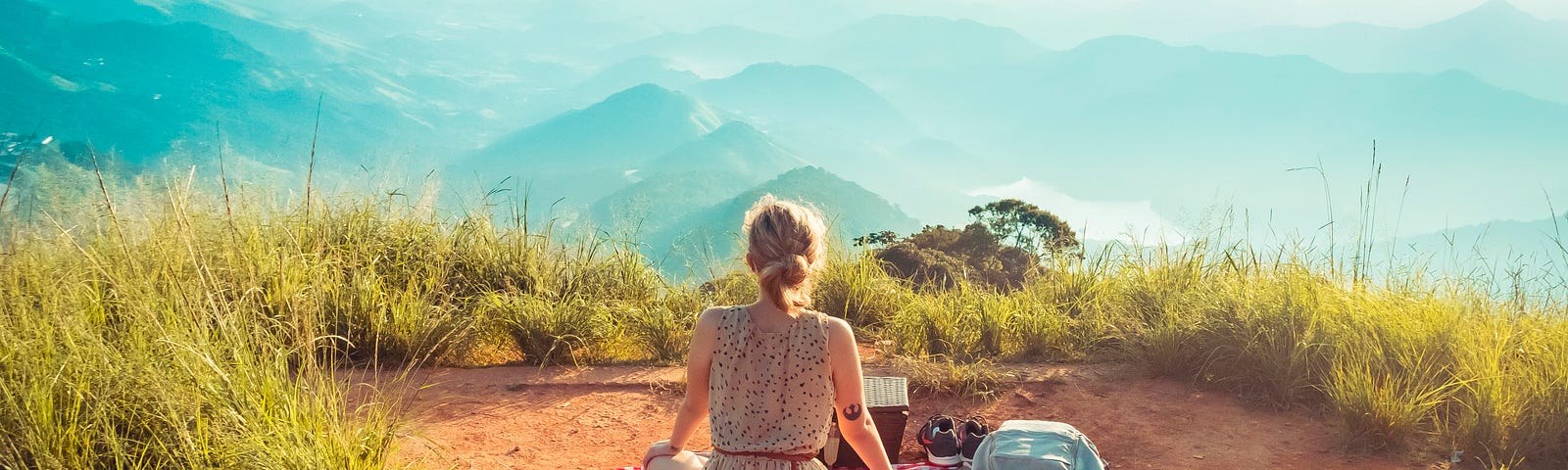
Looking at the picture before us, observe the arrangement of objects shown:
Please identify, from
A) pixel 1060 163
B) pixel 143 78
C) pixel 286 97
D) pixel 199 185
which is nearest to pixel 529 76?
pixel 286 97

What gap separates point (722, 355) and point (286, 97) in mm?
127511

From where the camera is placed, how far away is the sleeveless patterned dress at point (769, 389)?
2.36m

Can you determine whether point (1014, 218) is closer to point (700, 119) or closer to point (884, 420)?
point (884, 420)

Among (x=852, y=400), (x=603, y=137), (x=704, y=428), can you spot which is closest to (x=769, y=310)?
(x=852, y=400)

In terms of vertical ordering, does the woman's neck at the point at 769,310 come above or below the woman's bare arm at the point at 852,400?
above

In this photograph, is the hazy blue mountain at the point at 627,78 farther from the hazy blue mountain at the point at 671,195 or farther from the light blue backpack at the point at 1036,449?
the light blue backpack at the point at 1036,449

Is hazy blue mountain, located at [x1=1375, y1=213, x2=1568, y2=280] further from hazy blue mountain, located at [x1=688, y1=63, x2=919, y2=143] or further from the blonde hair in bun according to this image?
hazy blue mountain, located at [x1=688, y1=63, x2=919, y2=143]

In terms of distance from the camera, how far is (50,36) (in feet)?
318

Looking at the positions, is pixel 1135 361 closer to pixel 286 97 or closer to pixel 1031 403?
pixel 1031 403

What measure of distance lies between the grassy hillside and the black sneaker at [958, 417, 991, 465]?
1394 mm

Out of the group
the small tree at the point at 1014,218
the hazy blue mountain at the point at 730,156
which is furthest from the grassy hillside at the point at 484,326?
the hazy blue mountain at the point at 730,156

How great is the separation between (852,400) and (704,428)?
2289 millimetres

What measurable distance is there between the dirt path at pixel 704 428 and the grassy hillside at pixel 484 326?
0.62 feet

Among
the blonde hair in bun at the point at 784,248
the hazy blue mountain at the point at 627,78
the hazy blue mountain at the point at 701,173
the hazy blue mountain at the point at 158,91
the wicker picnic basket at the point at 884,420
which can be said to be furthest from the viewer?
the hazy blue mountain at the point at 627,78
